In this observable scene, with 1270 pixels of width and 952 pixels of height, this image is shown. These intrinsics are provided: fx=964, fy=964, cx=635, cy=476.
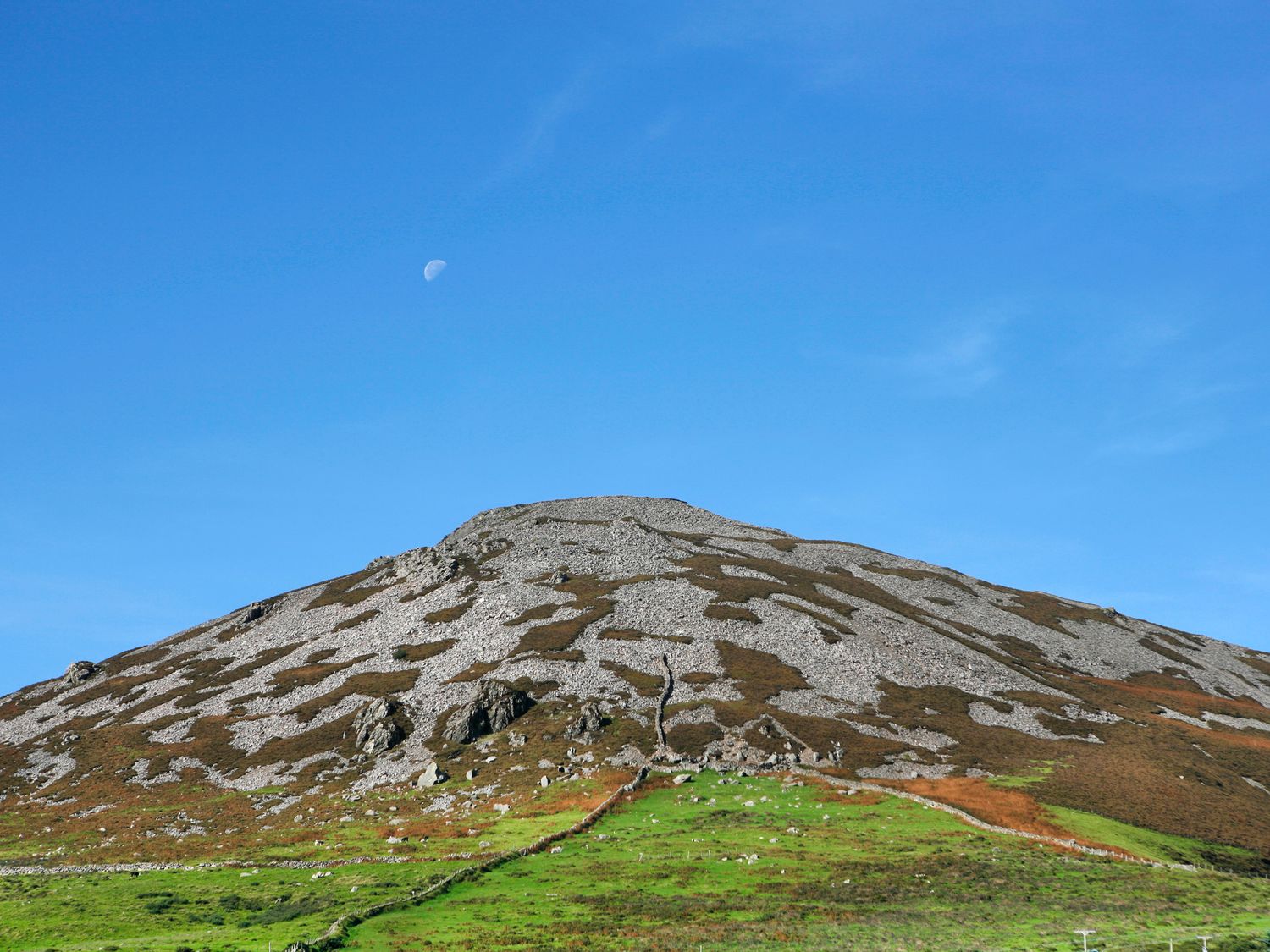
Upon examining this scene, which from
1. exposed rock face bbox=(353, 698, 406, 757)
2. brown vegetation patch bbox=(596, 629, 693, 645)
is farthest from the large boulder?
brown vegetation patch bbox=(596, 629, 693, 645)

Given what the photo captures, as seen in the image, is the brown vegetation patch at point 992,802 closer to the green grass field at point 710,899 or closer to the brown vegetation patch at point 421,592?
the green grass field at point 710,899

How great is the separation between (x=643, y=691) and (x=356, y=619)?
57.2 metres

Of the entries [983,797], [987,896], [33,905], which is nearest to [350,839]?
[33,905]

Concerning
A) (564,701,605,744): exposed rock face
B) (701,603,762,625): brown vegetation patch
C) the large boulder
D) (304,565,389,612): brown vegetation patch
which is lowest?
the large boulder

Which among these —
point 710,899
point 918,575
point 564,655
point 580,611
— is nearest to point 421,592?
point 580,611

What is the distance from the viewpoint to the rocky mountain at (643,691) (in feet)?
333

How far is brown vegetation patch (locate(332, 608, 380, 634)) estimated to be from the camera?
148 m

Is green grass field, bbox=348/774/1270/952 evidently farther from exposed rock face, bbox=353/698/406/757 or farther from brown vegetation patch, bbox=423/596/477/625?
brown vegetation patch, bbox=423/596/477/625

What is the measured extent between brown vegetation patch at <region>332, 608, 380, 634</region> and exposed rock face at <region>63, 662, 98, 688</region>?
135 feet

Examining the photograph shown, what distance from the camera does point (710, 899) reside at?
6000 cm

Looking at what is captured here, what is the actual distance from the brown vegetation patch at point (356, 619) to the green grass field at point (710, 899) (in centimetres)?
7418

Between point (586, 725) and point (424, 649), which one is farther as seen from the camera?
point (424, 649)

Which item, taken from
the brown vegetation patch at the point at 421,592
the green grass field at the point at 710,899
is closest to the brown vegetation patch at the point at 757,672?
the green grass field at the point at 710,899

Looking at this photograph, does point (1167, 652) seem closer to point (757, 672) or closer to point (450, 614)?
point (757, 672)
